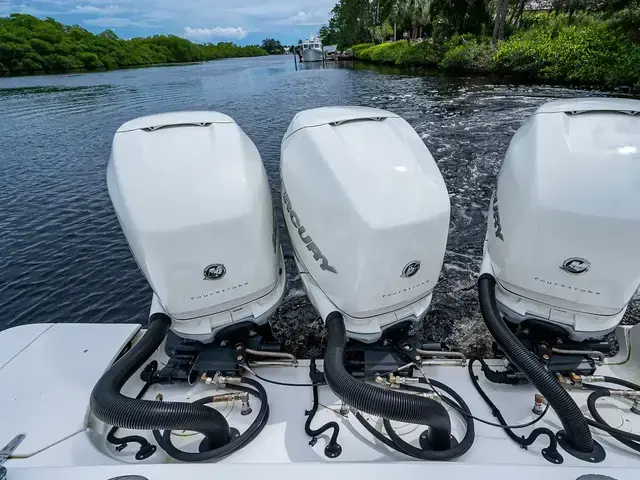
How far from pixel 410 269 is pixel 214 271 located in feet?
2.93

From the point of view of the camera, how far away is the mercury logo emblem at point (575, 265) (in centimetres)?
164

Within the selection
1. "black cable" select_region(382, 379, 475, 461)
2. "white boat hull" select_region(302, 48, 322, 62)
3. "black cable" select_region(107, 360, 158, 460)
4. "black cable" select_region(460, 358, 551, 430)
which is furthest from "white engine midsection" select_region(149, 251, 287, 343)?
"white boat hull" select_region(302, 48, 322, 62)

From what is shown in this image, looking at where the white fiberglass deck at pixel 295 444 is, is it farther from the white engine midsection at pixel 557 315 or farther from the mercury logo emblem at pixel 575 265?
the mercury logo emblem at pixel 575 265

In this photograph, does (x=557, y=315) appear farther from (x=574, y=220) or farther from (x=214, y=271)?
(x=214, y=271)

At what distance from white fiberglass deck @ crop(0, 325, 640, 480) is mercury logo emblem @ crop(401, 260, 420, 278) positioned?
55cm

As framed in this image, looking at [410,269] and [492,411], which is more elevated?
[410,269]

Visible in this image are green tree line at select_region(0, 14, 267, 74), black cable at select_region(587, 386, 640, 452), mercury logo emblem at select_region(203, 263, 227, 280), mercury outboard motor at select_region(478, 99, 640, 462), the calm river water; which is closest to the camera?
black cable at select_region(587, 386, 640, 452)

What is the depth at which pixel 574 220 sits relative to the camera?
1631mm

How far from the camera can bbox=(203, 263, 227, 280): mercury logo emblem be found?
1.70m

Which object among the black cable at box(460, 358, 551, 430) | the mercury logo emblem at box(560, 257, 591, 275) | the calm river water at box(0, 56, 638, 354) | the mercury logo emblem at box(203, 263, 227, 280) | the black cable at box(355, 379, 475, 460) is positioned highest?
the mercury logo emblem at box(203, 263, 227, 280)

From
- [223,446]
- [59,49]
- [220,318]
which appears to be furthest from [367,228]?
[59,49]

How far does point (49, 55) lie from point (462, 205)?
4717 cm

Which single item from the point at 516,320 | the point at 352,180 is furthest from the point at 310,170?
the point at 516,320

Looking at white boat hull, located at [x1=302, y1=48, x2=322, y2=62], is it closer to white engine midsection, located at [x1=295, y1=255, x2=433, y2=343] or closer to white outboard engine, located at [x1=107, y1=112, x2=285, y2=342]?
white outboard engine, located at [x1=107, y1=112, x2=285, y2=342]
